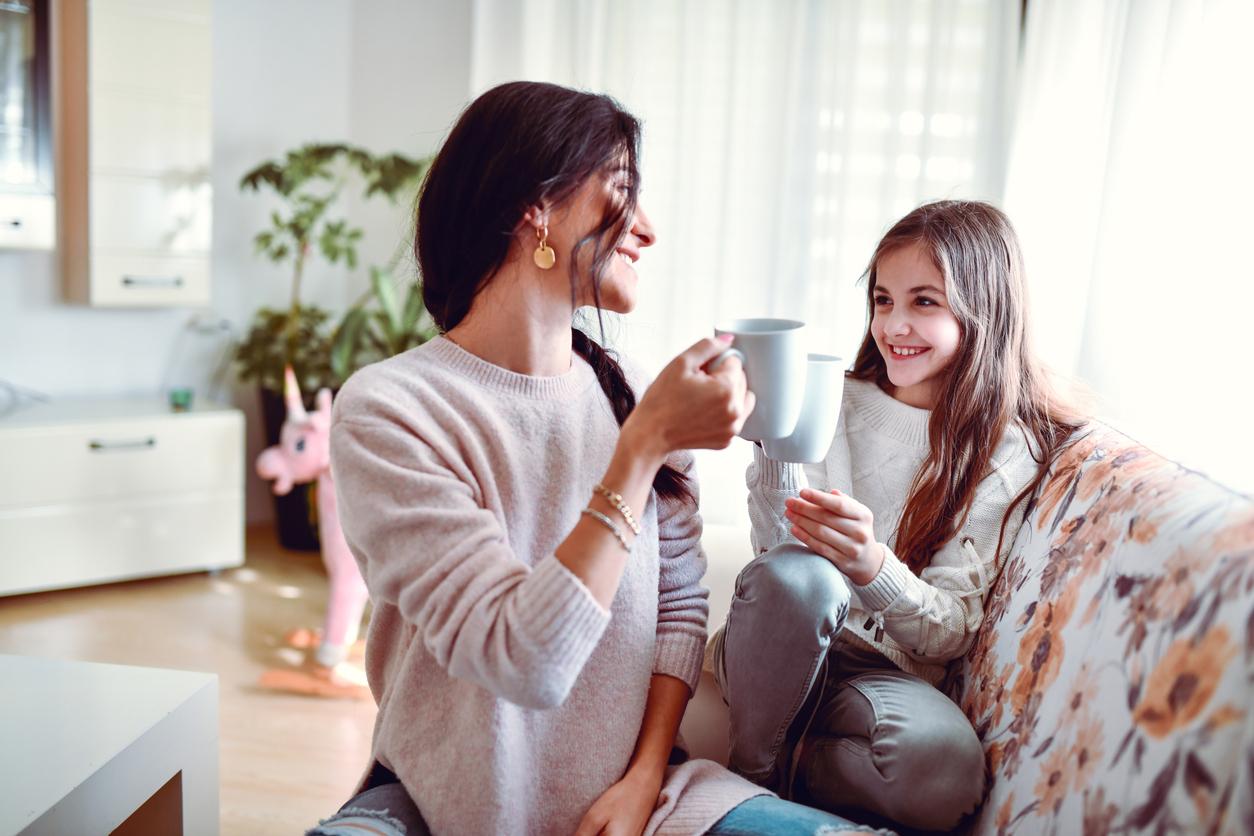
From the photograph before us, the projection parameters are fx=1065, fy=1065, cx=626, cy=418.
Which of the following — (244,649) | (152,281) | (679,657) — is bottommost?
(244,649)

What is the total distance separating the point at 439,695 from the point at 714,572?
2.11 ft

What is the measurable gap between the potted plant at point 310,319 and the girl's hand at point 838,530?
7.50 ft

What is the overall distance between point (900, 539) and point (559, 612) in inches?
27.1

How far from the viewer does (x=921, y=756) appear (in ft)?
3.80

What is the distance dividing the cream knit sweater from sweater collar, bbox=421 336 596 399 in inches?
13.2

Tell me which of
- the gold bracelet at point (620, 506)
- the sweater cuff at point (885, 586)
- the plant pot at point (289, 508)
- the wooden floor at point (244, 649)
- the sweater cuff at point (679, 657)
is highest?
the gold bracelet at point (620, 506)

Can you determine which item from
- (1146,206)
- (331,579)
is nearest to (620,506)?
(1146,206)

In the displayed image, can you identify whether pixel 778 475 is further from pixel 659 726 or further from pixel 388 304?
pixel 388 304

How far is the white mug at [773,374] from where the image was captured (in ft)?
3.36

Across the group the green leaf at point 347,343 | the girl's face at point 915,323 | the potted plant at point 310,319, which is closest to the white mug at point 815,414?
the girl's face at point 915,323

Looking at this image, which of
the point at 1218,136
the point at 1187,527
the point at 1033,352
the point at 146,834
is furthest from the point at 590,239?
the point at 1218,136

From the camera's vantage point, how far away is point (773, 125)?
307cm

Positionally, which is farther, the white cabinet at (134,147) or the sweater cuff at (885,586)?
the white cabinet at (134,147)

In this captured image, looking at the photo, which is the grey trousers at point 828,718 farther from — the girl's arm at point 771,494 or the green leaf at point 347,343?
the green leaf at point 347,343
